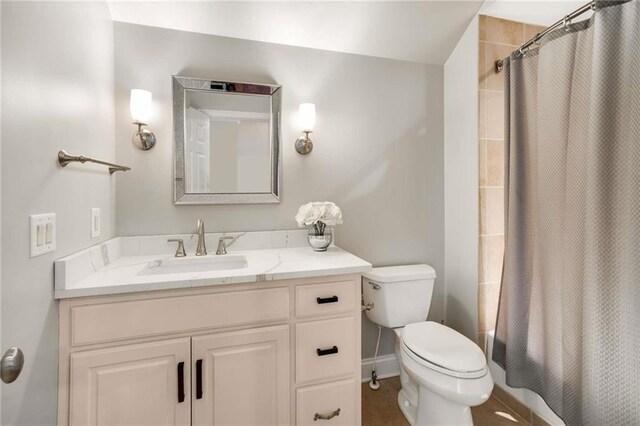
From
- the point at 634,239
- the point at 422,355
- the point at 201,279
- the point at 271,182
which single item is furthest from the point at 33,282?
the point at 634,239

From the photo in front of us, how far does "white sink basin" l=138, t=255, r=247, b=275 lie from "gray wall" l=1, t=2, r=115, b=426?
11.5 inches

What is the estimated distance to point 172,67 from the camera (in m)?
1.61

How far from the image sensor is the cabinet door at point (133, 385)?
1013mm

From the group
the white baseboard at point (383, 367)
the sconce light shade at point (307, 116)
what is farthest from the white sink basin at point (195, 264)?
the white baseboard at point (383, 367)

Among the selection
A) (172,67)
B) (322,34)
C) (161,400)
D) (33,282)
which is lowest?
(161,400)

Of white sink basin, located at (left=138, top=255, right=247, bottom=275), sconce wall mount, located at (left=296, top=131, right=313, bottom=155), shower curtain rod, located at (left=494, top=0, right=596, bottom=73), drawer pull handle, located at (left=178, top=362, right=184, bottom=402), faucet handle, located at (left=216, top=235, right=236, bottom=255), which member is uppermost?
shower curtain rod, located at (left=494, top=0, right=596, bottom=73)

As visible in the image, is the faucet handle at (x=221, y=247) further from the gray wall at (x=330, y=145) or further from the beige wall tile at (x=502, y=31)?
the beige wall tile at (x=502, y=31)

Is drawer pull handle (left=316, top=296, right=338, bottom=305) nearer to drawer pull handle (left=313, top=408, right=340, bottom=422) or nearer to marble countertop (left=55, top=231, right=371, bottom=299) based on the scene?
marble countertop (left=55, top=231, right=371, bottom=299)

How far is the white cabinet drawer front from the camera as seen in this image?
3.35ft

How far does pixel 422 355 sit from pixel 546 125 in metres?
1.22

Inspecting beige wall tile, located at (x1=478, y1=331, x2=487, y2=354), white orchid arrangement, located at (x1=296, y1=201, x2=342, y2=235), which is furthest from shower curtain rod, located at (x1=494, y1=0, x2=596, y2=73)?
beige wall tile, located at (x1=478, y1=331, x2=487, y2=354)

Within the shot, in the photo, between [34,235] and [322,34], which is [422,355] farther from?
[322,34]

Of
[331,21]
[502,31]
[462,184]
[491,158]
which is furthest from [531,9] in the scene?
[331,21]

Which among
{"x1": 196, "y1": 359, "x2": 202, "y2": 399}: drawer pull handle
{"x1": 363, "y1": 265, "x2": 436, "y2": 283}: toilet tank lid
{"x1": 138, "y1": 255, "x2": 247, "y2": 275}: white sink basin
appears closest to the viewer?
{"x1": 196, "y1": 359, "x2": 202, "y2": 399}: drawer pull handle
